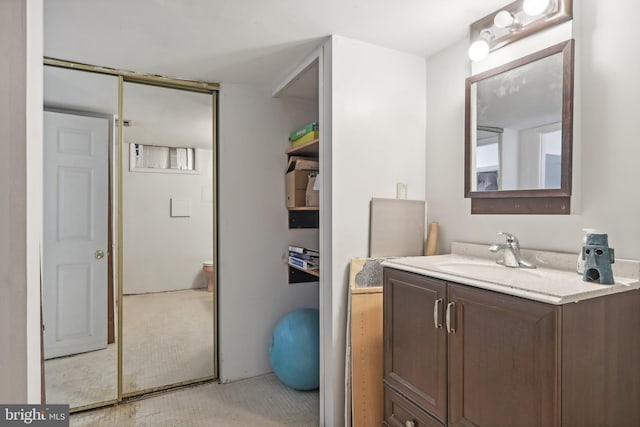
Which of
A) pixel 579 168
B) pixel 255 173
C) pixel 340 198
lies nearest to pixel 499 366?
pixel 579 168

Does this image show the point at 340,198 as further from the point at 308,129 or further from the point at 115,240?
the point at 115,240

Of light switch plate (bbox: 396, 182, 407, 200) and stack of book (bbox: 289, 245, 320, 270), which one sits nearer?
light switch plate (bbox: 396, 182, 407, 200)

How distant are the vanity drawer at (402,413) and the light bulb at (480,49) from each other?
1.64m

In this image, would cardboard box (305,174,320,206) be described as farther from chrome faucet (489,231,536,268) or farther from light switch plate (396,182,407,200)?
chrome faucet (489,231,536,268)

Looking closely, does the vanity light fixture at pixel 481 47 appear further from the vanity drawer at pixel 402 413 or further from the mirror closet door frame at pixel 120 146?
the mirror closet door frame at pixel 120 146

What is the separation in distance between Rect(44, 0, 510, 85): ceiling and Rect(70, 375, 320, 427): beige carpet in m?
2.20

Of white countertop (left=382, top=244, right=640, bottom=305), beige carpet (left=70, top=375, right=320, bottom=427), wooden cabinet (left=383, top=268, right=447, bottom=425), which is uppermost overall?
white countertop (left=382, top=244, right=640, bottom=305)

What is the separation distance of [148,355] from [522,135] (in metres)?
2.73

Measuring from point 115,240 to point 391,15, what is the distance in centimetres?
216

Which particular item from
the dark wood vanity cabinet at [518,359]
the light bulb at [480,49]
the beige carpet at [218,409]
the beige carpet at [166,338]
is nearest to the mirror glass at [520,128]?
the light bulb at [480,49]

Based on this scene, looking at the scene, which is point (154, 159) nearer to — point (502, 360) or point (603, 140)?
point (502, 360)

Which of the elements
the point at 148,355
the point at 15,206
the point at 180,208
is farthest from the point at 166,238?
the point at 15,206

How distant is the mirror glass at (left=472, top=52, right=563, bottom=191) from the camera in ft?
4.98

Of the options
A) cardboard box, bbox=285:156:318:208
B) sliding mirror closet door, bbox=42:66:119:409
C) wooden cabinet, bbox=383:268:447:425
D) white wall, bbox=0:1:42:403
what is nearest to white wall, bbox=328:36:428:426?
wooden cabinet, bbox=383:268:447:425
